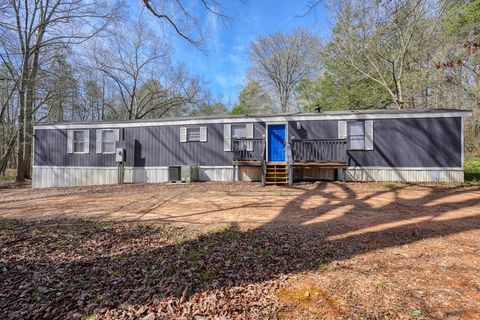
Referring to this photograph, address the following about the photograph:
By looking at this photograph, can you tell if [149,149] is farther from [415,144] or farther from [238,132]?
[415,144]

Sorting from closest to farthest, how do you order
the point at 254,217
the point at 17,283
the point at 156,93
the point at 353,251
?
the point at 17,283, the point at 353,251, the point at 254,217, the point at 156,93

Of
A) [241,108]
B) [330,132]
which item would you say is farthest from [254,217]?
[241,108]

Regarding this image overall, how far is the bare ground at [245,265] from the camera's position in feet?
7.77

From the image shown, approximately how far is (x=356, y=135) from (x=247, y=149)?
4.92 metres

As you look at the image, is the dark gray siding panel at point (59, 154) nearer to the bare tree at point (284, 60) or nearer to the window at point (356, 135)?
the window at point (356, 135)

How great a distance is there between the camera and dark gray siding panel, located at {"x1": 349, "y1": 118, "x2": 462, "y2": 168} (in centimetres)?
1031

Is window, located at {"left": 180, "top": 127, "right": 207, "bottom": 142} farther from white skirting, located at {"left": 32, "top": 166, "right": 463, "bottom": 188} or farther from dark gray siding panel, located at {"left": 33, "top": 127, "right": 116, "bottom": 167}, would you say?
dark gray siding panel, located at {"left": 33, "top": 127, "right": 116, "bottom": 167}

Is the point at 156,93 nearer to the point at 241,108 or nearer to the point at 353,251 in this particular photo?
the point at 241,108


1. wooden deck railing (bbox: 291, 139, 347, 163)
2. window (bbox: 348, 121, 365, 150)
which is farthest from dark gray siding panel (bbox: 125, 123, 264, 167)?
window (bbox: 348, 121, 365, 150)

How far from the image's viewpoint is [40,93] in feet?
59.2

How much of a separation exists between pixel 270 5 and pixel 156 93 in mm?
19709

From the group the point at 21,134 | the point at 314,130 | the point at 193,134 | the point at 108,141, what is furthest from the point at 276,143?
the point at 21,134

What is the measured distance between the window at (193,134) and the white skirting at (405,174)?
24.0 ft

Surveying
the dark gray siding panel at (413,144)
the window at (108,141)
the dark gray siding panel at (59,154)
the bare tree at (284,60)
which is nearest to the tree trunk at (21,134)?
the dark gray siding panel at (59,154)
